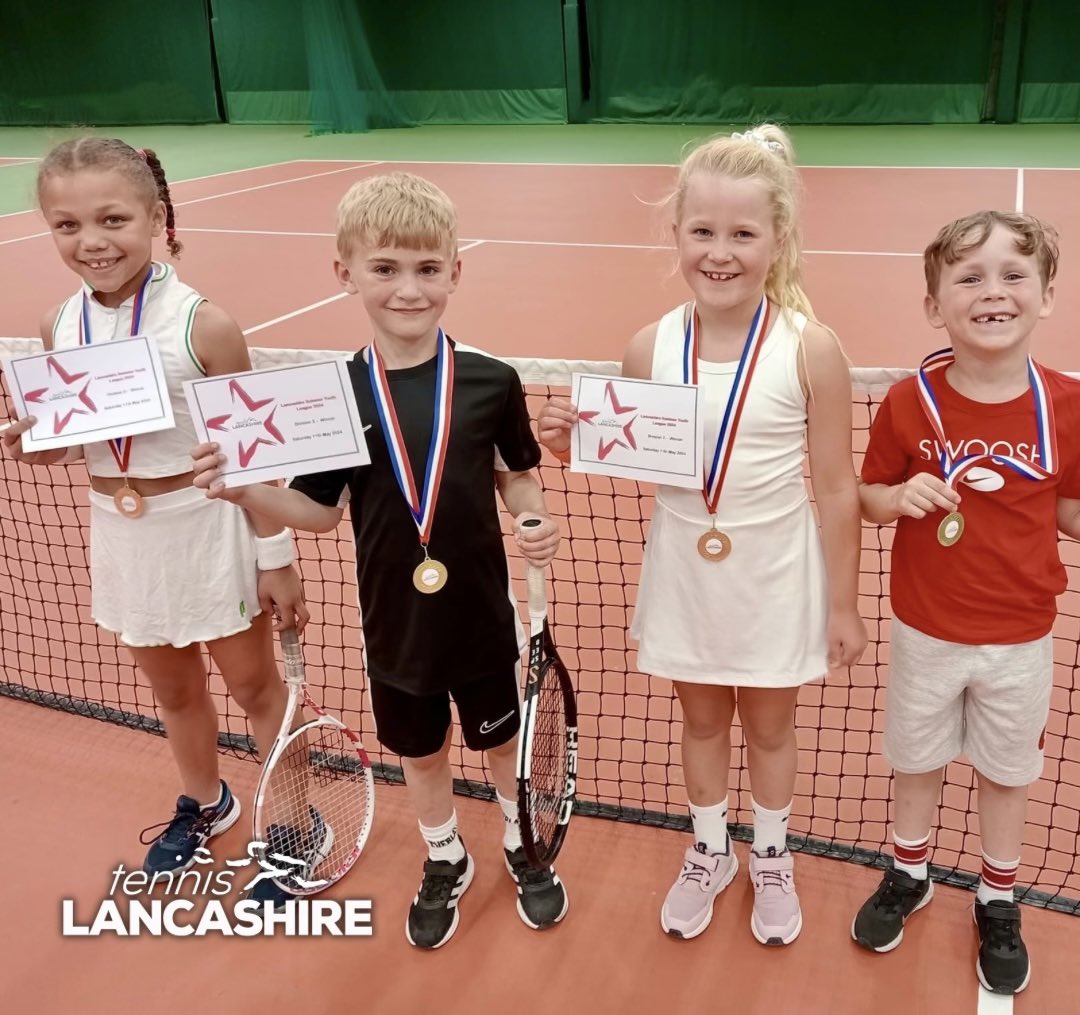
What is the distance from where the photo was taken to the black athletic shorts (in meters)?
1.90

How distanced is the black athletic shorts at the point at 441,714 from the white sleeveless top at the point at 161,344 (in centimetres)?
59

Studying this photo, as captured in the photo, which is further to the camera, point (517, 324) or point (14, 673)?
point (517, 324)

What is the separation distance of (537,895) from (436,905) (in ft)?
0.70

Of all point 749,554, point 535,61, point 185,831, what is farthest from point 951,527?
point 535,61

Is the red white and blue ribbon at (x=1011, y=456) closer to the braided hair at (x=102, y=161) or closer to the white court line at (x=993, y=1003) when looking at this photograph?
the white court line at (x=993, y=1003)

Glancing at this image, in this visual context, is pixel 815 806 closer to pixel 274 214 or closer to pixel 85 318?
pixel 85 318

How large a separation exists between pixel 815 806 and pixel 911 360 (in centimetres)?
333

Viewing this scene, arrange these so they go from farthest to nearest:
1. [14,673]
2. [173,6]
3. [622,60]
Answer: [173,6] → [622,60] → [14,673]

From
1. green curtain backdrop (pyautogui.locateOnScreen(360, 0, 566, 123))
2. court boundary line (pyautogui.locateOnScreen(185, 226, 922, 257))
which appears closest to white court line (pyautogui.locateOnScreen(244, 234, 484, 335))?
court boundary line (pyautogui.locateOnScreen(185, 226, 922, 257))

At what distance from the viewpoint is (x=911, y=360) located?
16.9 feet

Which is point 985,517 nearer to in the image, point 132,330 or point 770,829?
point 770,829

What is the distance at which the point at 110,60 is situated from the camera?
18.7m

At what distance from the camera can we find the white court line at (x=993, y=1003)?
183 cm

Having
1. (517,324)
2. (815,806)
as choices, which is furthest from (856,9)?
(815,806)
